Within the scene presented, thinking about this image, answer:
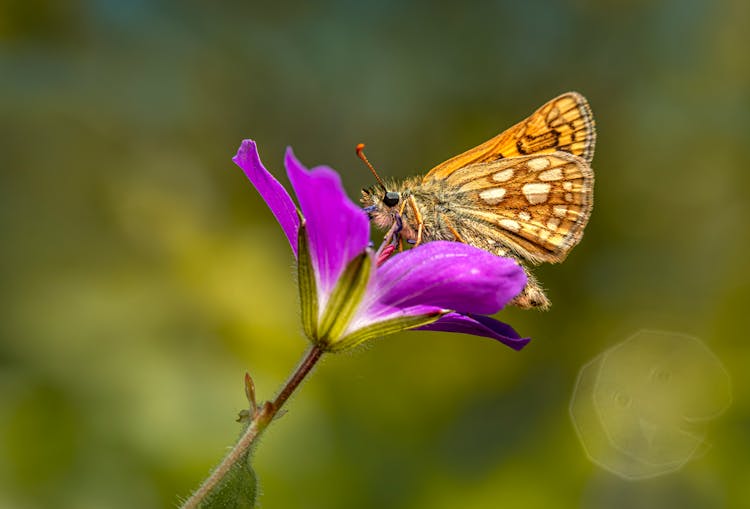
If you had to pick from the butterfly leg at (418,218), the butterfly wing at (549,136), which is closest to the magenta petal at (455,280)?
the butterfly leg at (418,218)

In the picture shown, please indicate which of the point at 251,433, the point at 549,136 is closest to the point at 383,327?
the point at 251,433

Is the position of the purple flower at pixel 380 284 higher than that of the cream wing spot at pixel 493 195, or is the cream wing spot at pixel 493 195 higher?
the purple flower at pixel 380 284

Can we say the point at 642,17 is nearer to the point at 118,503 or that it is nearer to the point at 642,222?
the point at 642,222

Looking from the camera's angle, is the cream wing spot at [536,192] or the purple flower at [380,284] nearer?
the purple flower at [380,284]

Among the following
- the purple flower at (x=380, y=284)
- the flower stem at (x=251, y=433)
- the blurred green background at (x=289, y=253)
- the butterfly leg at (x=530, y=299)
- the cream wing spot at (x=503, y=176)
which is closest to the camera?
the flower stem at (x=251, y=433)

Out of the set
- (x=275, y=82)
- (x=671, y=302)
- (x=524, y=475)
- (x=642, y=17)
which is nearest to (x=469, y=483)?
(x=524, y=475)

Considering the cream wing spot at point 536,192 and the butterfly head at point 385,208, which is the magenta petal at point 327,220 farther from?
the cream wing spot at point 536,192

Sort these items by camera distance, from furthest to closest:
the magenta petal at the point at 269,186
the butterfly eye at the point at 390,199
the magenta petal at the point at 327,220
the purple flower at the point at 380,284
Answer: the butterfly eye at the point at 390,199 < the magenta petal at the point at 269,186 < the purple flower at the point at 380,284 < the magenta petal at the point at 327,220
